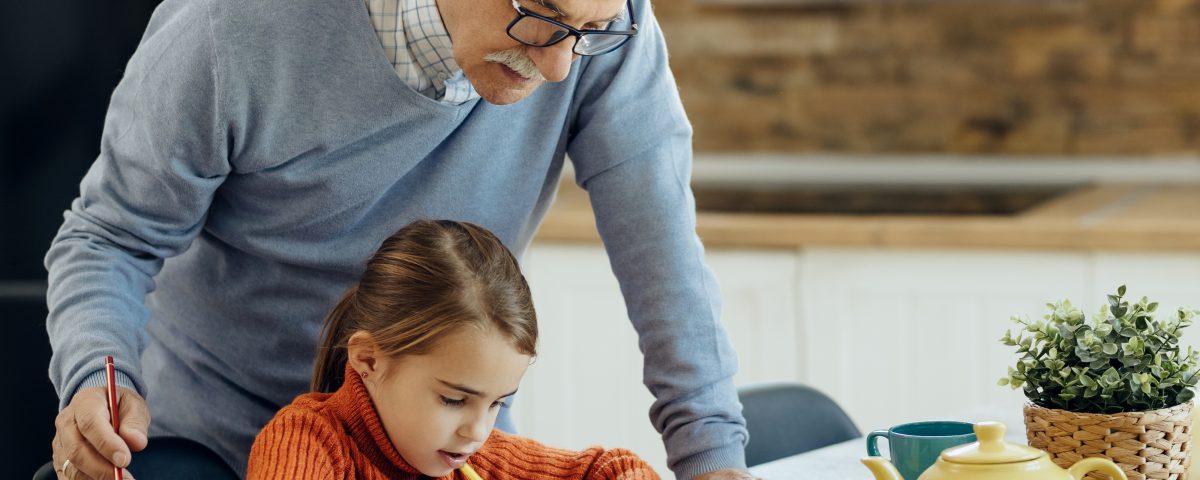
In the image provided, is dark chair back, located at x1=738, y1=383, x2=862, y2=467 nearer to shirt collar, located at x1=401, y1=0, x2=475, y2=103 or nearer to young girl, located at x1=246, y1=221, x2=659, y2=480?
young girl, located at x1=246, y1=221, x2=659, y2=480

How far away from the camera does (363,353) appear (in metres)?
1.32

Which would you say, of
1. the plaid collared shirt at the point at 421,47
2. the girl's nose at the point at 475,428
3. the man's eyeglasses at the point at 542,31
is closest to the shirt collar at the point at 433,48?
the plaid collared shirt at the point at 421,47

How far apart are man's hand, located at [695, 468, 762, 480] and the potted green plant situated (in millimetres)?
250

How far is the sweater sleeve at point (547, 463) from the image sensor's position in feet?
4.50

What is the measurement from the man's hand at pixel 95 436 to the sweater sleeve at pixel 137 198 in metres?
0.05

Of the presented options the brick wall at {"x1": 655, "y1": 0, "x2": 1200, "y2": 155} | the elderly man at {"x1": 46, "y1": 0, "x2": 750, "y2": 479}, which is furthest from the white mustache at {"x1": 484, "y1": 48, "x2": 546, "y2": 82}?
the brick wall at {"x1": 655, "y1": 0, "x2": 1200, "y2": 155}

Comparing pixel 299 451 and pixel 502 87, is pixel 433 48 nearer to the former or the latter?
pixel 502 87

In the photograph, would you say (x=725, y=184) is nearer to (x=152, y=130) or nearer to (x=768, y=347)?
(x=768, y=347)

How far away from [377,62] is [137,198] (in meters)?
0.26

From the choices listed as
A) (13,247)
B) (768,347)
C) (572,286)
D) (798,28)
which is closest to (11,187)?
(13,247)

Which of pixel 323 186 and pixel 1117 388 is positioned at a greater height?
pixel 323 186

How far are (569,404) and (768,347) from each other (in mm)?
464

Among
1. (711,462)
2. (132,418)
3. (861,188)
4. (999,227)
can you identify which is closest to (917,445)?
(711,462)

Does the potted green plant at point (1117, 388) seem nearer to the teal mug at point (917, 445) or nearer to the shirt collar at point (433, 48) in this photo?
the teal mug at point (917, 445)
